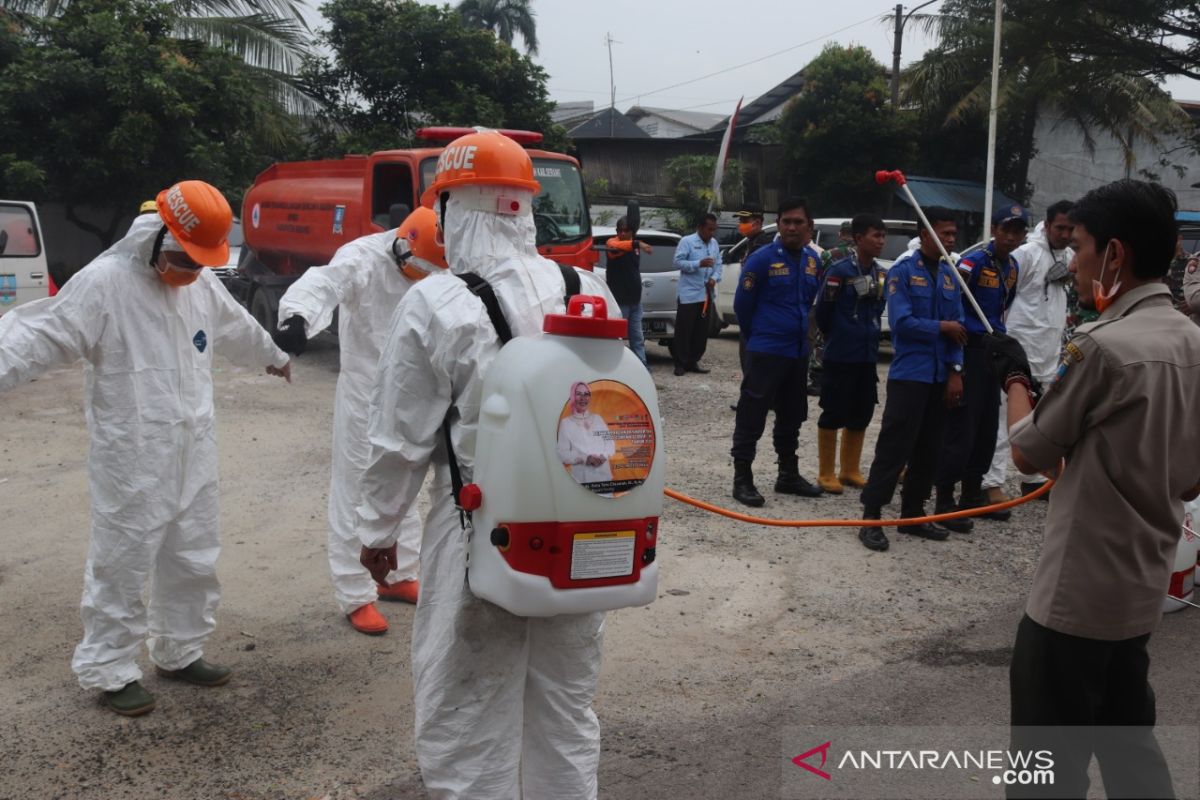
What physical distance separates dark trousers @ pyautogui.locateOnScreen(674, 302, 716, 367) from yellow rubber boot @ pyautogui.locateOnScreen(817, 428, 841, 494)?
490cm

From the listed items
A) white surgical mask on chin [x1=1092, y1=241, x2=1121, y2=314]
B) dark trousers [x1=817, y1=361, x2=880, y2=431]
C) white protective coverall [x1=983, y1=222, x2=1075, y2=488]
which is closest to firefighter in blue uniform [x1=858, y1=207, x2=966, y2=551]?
dark trousers [x1=817, y1=361, x2=880, y2=431]

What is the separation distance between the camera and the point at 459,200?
3109 mm

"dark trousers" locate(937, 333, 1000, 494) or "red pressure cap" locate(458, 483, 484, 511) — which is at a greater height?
"red pressure cap" locate(458, 483, 484, 511)

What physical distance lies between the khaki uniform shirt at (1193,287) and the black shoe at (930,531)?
6.02 feet

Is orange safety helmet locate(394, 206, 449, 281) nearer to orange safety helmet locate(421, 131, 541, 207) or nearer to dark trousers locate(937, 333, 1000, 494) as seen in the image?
orange safety helmet locate(421, 131, 541, 207)

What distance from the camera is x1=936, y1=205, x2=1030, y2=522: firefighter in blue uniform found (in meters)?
6.52

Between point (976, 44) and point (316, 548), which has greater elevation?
point (976, 44)

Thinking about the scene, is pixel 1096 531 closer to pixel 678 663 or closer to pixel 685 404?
pixel 678 663

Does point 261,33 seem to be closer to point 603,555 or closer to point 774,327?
point 774,327

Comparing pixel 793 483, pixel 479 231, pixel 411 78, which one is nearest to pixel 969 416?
pixel 793 483

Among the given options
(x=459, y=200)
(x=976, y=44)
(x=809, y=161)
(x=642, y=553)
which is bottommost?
(x=642, y=553)

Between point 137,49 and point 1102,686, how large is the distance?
16654mm

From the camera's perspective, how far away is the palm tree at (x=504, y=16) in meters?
44.0

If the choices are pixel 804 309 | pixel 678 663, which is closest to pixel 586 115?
pixel 804 309
